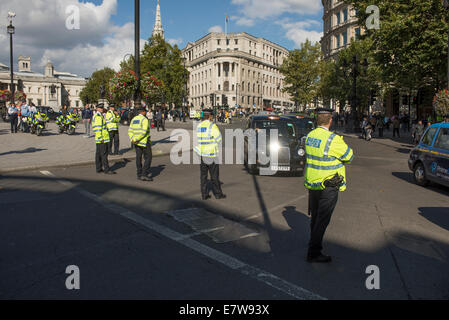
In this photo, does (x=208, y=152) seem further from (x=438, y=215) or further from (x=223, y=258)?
(x=438, y=215)

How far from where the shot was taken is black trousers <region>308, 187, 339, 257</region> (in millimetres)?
4352

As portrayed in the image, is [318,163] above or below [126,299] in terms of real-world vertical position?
above

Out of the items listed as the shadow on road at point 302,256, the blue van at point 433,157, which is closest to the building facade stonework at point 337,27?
the blue van at point 433,157

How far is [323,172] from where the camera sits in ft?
14.3

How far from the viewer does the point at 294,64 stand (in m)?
59.6

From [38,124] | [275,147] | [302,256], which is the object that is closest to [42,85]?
[38,124]

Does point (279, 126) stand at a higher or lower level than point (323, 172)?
higher

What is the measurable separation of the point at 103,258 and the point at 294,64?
5884 centimetres

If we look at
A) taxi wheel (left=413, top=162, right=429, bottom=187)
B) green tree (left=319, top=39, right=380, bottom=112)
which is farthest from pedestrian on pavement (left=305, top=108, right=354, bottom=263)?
green tree (left=319, top=39, right=380, bottom=112)

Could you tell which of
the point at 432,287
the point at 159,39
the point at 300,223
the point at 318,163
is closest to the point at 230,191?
the point at 300,223

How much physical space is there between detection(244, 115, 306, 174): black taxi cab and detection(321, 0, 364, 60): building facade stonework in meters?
59.9

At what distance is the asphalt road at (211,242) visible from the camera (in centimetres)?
370

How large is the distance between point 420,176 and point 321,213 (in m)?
6.85
